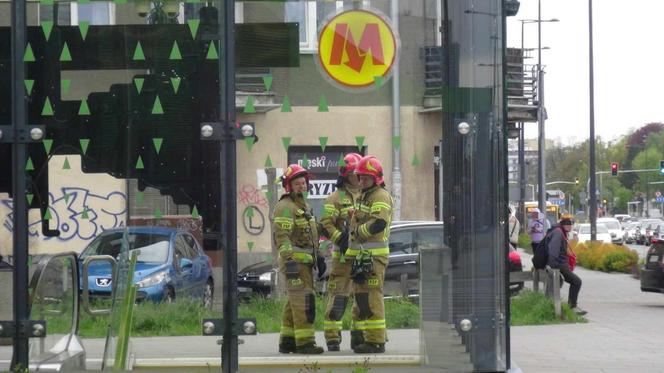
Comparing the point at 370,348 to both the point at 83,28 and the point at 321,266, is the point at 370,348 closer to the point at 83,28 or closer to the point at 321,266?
the point at 321,266

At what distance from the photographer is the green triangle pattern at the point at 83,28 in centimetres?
626

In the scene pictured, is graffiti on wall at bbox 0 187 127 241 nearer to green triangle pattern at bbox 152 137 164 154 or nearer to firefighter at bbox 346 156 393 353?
green triangle pattern at bbox 152 137 164 154

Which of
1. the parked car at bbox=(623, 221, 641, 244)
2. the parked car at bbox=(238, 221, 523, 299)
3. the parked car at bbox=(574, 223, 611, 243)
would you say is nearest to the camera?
the parked car at bbox=(238, 221, 523, 299)

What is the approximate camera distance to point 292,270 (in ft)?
22.5

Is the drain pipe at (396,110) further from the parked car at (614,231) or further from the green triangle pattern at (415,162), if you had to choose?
the parked car at (614,231)

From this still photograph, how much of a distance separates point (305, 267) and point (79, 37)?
6.06ft

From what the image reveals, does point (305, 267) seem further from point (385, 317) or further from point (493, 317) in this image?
point (493, 317)

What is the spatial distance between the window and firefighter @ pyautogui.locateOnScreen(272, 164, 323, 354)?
862 mm

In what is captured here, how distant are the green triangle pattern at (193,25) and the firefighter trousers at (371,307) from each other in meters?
1.78

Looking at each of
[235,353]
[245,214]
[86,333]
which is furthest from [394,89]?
[86,333]

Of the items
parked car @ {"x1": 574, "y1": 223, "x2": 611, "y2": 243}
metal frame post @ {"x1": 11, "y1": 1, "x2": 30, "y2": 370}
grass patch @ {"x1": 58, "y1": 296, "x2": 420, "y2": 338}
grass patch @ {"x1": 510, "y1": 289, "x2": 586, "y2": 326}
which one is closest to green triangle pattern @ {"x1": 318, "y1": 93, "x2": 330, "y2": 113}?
grass patch @ {"x1": 58, "y1": 296, "x2": 420, "y2": 338}

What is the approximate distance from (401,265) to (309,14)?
5.44ft

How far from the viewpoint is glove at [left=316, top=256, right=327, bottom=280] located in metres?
6.91

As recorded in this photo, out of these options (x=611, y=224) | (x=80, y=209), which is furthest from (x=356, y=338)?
(x=611, y=224)
